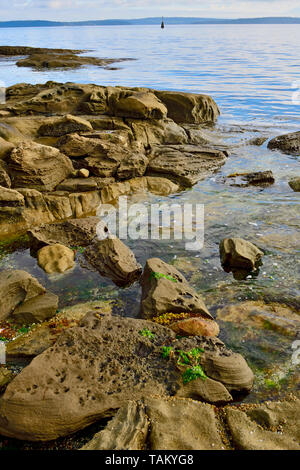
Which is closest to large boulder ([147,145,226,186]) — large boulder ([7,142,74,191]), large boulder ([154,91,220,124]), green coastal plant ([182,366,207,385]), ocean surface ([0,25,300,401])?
ocean surface ([0,25,300,401])

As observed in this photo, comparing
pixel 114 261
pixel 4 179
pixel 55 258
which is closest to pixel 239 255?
pixel 114 261

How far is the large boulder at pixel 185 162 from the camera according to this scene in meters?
15.8

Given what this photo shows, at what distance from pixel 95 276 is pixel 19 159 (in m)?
5.63

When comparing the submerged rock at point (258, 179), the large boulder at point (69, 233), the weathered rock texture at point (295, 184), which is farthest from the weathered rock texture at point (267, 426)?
the submerged rock at point (258, 179)

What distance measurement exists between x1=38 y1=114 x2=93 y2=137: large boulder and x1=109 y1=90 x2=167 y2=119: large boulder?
134 inches

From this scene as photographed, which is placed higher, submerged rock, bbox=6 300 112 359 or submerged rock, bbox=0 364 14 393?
submerged rock, bbox=0 364 14 393

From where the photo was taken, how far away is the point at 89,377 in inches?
209

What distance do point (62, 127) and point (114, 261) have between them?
917cm

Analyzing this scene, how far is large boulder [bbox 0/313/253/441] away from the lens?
476 centimetres

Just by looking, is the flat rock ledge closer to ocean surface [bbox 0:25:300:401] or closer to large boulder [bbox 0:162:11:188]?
ocean surface [bbox 0:25:300:401]

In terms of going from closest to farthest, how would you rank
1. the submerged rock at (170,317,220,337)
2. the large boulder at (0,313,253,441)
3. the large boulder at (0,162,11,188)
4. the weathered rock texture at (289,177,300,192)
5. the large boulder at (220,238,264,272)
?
the large boulder at (0,313,253,441) < the submerged rock at (170,317,220,337) < the large boulder at (220,238,264,272) < the large boulder at (0,162,11,188) < the weathered rock texture at (289,177,300,192)

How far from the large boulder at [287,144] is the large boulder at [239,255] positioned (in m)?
11.5

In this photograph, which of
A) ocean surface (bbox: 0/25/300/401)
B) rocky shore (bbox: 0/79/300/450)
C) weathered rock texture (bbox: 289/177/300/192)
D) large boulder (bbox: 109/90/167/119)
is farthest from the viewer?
large boulder (bbox: 109/90/167/119)

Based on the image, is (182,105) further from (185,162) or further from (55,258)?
(55,258)
